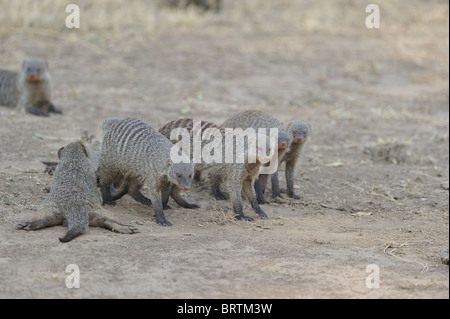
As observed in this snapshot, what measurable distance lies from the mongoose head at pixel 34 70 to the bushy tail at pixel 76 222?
3698mm

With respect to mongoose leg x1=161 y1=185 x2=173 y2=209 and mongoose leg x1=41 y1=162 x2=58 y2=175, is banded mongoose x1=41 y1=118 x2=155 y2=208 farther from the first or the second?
mongoose leg x1=41 y1=162 x2=58 y2=175

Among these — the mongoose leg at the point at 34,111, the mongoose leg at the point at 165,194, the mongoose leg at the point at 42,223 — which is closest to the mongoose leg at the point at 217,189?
the mongoose leg at the point at 165,194

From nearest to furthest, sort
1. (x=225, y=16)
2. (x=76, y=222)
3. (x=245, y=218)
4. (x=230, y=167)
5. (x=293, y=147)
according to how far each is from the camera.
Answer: (x=76, y=222) → (x=245, y=218) → (x=230, y=167) → (x=293, y=147) → (x=225, y=16)

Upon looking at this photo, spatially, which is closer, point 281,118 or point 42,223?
point 42,223

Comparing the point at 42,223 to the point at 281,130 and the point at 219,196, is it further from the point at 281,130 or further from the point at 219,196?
the point at 281,130

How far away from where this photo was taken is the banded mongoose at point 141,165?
15.4 ft

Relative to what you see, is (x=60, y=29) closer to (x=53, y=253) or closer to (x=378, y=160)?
(x=378, y=160)

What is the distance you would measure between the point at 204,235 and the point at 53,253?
103 cm

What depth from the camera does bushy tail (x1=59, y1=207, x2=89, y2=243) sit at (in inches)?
165

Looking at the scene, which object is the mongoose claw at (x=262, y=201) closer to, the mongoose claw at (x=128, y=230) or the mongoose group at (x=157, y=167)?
the mongoose group at (x=157, y=167)

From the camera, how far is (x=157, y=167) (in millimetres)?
4789

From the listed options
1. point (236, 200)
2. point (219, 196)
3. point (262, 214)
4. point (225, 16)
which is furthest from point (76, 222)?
point (225, 16)

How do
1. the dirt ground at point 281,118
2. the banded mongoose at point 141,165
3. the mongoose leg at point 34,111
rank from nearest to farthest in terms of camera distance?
the dirt ground at point 281,118
the banded mongoose at point 141,165
the mongoose leg at point 34,111

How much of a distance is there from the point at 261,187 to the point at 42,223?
201cm
